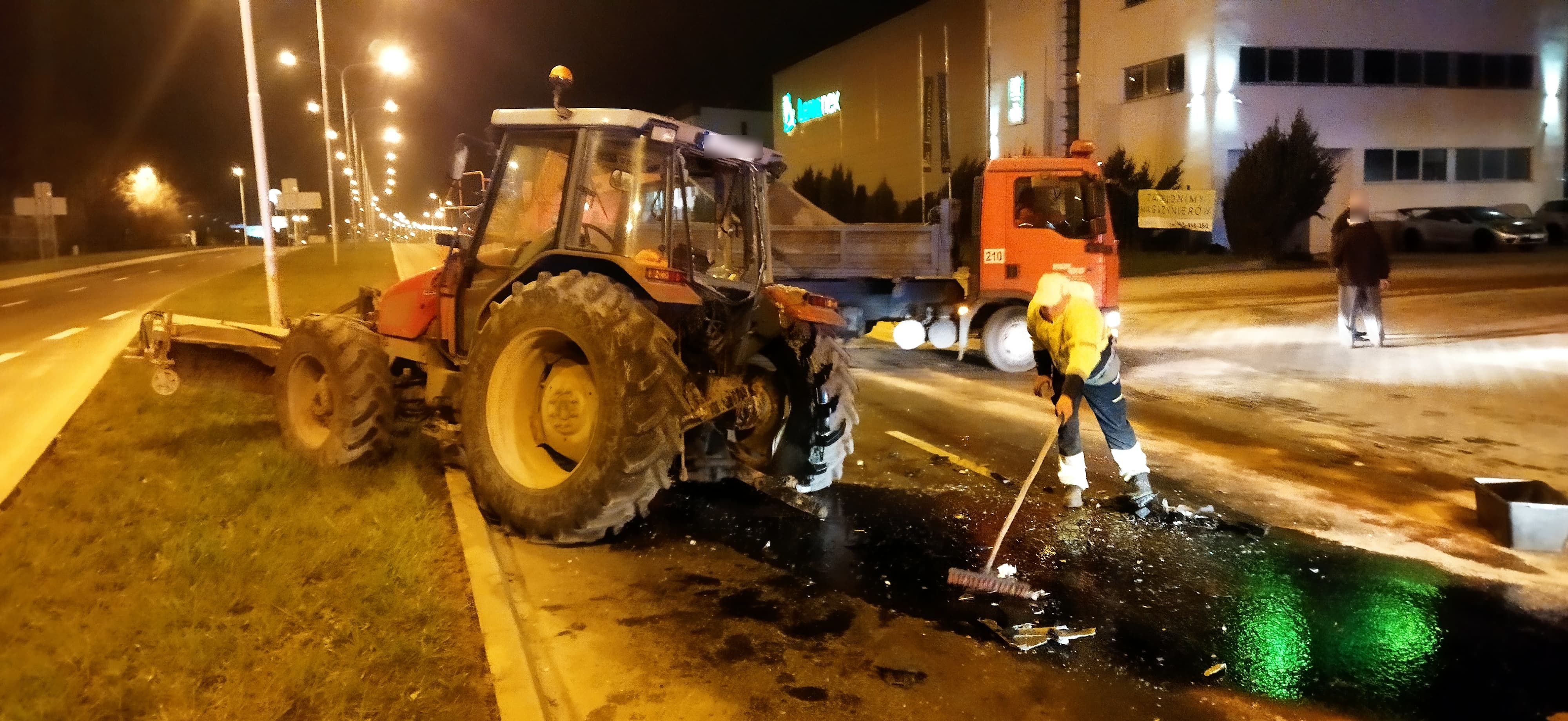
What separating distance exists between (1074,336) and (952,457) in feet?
6.55

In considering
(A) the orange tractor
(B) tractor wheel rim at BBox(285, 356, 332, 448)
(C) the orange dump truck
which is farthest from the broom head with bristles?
(C) the orange dump truck

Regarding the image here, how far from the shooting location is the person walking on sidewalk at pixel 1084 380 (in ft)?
21.4

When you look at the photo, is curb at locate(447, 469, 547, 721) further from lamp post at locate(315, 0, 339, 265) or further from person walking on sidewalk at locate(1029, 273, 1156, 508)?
lamp post at locate(315, 0, 339, 265)

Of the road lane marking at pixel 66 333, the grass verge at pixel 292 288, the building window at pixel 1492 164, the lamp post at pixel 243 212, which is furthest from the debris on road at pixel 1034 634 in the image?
the lamp post at pixel 243 212

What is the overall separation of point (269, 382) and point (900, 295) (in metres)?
7.49

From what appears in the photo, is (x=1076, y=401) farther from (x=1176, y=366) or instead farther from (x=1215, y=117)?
(x=1215, y=117)

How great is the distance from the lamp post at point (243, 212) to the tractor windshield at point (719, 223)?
224ft

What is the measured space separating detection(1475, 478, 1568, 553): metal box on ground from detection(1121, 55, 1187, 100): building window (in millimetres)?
29412

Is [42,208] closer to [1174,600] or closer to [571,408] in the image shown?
[571,408]

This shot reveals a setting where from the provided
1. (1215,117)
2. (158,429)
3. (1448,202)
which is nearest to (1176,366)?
(158,429)

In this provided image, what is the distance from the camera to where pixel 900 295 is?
1297cm

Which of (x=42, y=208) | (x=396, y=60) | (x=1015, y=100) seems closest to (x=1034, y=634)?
(x=396, y=60)

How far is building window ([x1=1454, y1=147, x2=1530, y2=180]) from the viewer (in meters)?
35.8

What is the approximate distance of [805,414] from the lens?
21.2 feet
